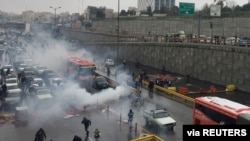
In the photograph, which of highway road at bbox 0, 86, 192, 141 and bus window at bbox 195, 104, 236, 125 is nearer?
bus window at bbox 195, 104, 236, 125

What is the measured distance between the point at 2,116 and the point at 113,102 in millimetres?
9030

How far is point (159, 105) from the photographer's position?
97.7ft

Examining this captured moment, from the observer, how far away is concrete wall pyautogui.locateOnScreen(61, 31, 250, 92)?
37000 mm

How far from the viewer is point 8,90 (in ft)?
98.0

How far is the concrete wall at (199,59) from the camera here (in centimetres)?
3700

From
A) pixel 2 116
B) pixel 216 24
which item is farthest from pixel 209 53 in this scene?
pixel 2 116

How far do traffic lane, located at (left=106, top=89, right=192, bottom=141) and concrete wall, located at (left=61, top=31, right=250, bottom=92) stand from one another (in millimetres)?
6166

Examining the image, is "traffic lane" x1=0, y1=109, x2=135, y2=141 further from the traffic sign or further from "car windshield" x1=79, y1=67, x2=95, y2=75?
the traffic sign

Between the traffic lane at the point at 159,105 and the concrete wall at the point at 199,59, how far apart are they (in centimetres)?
617

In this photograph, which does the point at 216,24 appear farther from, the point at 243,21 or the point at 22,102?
the point at 22,102

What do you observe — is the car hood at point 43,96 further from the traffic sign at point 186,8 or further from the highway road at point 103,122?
the traffic sign at point 186,8

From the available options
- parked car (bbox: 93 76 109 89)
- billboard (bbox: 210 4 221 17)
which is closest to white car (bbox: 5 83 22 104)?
parked car (bbox: 93 76 109 89)

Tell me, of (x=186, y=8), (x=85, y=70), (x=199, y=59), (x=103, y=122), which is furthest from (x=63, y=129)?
(x=186, y=8)

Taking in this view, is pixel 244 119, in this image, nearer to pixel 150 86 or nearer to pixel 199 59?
pixel 150 86
